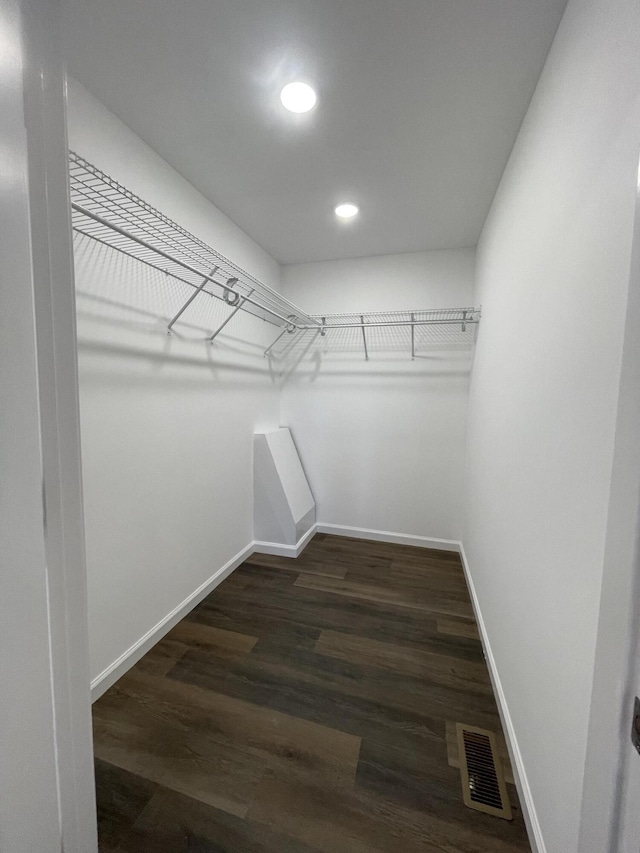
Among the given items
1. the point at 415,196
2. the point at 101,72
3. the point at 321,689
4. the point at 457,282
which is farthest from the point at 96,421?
the point at 457,282

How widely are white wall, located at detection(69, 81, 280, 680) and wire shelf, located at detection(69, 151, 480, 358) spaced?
0.27ft

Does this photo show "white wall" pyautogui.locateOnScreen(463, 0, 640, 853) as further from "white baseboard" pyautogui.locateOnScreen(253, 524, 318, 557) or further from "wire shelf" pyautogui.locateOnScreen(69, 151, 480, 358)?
"white baseboard" pyautogui.locateOnScreen(253, 524, 318, 557)

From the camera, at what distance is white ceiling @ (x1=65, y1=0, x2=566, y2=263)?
106 centimetres

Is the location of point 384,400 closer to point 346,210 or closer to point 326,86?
point 346,210

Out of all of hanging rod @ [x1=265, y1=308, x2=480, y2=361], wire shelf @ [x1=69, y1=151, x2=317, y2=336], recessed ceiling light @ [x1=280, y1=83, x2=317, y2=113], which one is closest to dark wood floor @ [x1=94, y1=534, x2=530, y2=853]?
wire shelf @ [x1=69, y1=151, x2=317, y2=336]

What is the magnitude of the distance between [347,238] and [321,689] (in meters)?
2.84

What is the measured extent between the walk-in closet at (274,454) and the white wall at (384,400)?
0.10 m

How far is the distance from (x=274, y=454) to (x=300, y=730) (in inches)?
69.4

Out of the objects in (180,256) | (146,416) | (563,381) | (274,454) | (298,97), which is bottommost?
(274,454)

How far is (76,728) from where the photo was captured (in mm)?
626

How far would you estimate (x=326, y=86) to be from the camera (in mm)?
1292

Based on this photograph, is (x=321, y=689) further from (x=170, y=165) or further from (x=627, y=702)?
(x=170, y=165)

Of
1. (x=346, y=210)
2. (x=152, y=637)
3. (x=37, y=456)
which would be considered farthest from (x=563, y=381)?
(x=152, y=637)

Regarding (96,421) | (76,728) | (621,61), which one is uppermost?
(621,61)
